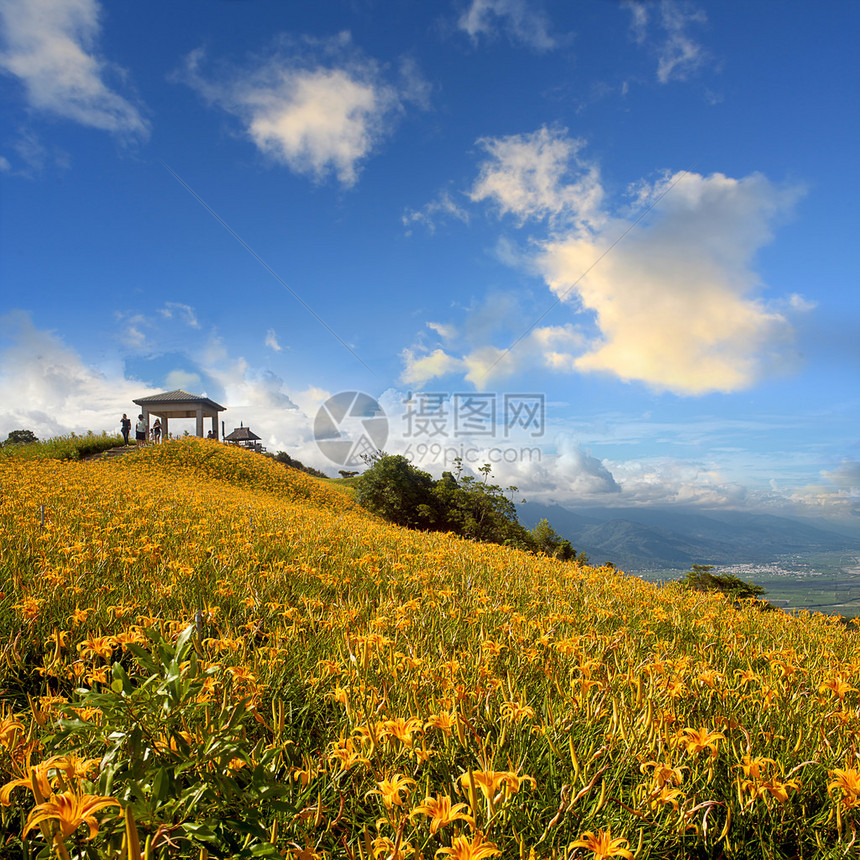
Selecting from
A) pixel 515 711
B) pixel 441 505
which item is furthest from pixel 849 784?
pixel 441 505

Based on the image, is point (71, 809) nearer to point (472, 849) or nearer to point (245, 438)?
point (472, 849)

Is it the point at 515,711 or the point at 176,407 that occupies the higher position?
Result: the point at 176,407

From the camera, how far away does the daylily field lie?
1426mm

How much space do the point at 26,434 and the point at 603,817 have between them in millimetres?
31501

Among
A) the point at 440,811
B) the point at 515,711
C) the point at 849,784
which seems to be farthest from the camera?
the point at 515,711

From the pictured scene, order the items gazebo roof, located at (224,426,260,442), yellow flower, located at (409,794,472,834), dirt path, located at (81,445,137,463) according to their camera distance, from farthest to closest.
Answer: gazebo roof, located at (224,426,260,442) < dirt path, located at (81,445,137,463) < yellow flower, located at (409,794,472,834)

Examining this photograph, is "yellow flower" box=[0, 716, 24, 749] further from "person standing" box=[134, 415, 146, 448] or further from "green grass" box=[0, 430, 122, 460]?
"person standing" box=[134, 415, 146, 448]

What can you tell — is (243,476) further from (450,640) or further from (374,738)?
(374,738)

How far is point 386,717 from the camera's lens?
6.95 ft

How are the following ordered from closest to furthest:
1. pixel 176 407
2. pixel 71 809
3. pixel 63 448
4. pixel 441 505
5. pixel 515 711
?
1. pixel 71 809
2. pixel 515 711
3. pixel 63 448
4. pixel 441 505
5. pixel 176 407

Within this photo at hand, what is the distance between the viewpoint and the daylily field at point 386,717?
1.43 metres

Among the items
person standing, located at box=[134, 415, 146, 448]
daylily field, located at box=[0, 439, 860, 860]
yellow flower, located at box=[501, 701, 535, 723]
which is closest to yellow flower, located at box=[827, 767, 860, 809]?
daylily field, located at box=[0, 439, 860, 860]

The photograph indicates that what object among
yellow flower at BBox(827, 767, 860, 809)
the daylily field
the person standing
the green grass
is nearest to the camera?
the daylily field

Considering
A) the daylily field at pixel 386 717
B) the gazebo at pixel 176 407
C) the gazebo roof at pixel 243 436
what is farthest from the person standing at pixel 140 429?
the daylily field at pixel 386 717
